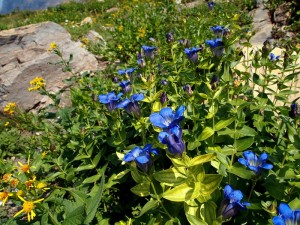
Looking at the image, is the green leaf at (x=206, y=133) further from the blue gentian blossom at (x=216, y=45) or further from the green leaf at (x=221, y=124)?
the blue gentian blossom at (x=216, y=45)

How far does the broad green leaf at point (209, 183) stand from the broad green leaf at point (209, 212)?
71mm

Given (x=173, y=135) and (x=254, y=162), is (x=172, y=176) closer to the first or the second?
(x=173, y=135)

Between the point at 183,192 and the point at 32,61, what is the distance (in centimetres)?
583

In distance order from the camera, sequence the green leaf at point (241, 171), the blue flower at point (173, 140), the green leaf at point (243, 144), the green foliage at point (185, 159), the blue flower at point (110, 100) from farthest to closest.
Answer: the blue flower at point (110, 100)
the green leaf at point (243, 144)
the green leaf at point (241, 171)
the green foliage at point (185, 159)
the blue flower at point (173, 140)

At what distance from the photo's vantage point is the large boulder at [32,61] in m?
6.41

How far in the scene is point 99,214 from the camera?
8.43 feet

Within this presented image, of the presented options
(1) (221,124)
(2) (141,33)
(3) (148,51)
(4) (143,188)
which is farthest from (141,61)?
(2) (141,33)

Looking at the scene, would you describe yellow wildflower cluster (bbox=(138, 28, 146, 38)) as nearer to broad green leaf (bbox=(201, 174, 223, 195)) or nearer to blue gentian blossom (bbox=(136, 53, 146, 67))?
blue gentian blossom (bbox=(136, 53, 146, 67))

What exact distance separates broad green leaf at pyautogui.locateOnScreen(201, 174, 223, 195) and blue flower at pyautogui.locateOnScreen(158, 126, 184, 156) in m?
0.29

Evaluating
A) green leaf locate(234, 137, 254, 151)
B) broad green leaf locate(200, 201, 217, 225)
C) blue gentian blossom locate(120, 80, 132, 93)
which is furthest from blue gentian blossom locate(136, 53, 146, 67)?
broad green leaf locate(200, 201, 217, 225)

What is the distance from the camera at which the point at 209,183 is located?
72.7 inches

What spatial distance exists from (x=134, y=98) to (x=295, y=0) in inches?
268

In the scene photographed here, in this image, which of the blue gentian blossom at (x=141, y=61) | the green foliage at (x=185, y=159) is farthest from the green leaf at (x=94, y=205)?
the blue gentian blossom at (x=141, y=61)

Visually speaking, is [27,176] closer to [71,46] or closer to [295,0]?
[71,46]
